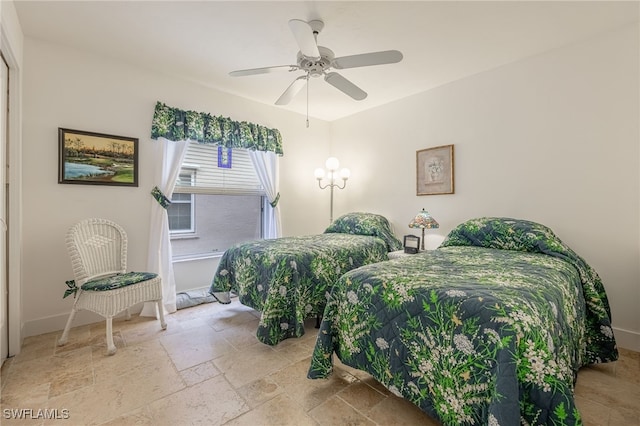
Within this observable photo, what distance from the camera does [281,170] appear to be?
420 cm

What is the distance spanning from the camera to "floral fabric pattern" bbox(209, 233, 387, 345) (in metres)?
2.31

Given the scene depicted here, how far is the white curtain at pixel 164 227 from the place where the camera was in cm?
304

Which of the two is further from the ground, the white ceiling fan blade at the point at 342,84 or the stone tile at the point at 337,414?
the white ceiling fan blade at the point at 342,84

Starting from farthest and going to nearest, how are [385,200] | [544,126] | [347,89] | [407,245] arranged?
[385,200]
[407,245]
[544,126]
[347,89]

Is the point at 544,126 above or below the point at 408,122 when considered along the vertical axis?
below

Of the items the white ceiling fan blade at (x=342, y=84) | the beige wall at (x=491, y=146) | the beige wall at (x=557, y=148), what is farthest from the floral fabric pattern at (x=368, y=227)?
the white ceiling fan blade at (x=342, y=84)

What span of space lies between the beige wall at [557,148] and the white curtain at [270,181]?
1.76 meters

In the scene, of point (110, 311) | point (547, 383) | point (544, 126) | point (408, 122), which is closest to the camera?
point (547, 383)

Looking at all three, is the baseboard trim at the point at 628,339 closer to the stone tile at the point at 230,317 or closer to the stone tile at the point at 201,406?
the stone tile at the point at 201,406

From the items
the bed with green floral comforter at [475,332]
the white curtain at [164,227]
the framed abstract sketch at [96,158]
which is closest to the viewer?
the bed with green floral comforter at [475,332]

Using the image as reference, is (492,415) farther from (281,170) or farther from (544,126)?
(281,170)

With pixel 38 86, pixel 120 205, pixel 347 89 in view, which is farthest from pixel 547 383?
pixel 38 86

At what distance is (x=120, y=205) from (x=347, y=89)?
245 centimetres

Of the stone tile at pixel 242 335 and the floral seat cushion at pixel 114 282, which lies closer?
the floral seat cushion at pixel 114 282
